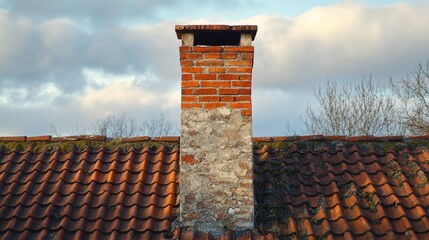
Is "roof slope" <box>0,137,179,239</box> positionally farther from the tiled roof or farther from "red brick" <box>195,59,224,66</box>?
"red brick" <box>195,59,224,66</box>

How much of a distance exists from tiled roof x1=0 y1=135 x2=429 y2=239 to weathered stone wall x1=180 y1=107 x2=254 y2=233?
0.18 metres

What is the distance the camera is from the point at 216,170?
5.94 metres

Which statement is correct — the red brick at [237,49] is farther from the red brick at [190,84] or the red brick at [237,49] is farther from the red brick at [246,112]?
the red brick at [246,112]

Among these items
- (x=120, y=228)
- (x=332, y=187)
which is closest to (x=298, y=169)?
(x=332, y=187)

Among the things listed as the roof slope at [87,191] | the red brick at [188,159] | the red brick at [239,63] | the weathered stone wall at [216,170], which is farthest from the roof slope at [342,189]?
the red brick at [239,63]

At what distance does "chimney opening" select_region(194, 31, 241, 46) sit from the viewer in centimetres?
637

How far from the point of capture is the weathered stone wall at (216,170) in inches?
229

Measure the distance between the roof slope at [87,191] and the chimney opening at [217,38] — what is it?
1413 mm

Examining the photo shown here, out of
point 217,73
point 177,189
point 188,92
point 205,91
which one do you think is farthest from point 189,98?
point 177,189

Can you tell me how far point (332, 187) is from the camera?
6.30 metres

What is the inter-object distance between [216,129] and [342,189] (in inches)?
63.3

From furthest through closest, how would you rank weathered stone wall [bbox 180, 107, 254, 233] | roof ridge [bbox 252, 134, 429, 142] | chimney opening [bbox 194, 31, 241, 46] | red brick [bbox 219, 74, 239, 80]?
roof ridge [bbox 252, 134, 429, 142] < chimney opening [bbox 194, 31, 241, 46] < red brick [bbox 219, 74, 239, 80] < weathered stone wall [bbox 180, 107, 254, 233]

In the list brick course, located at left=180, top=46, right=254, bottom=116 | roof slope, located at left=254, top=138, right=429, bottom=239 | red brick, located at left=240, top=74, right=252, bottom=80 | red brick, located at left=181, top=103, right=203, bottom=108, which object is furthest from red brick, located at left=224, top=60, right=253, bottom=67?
roof slope, located at left=254, top=138, right=429, bottom=239

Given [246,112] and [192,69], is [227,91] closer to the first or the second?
[246,112]
